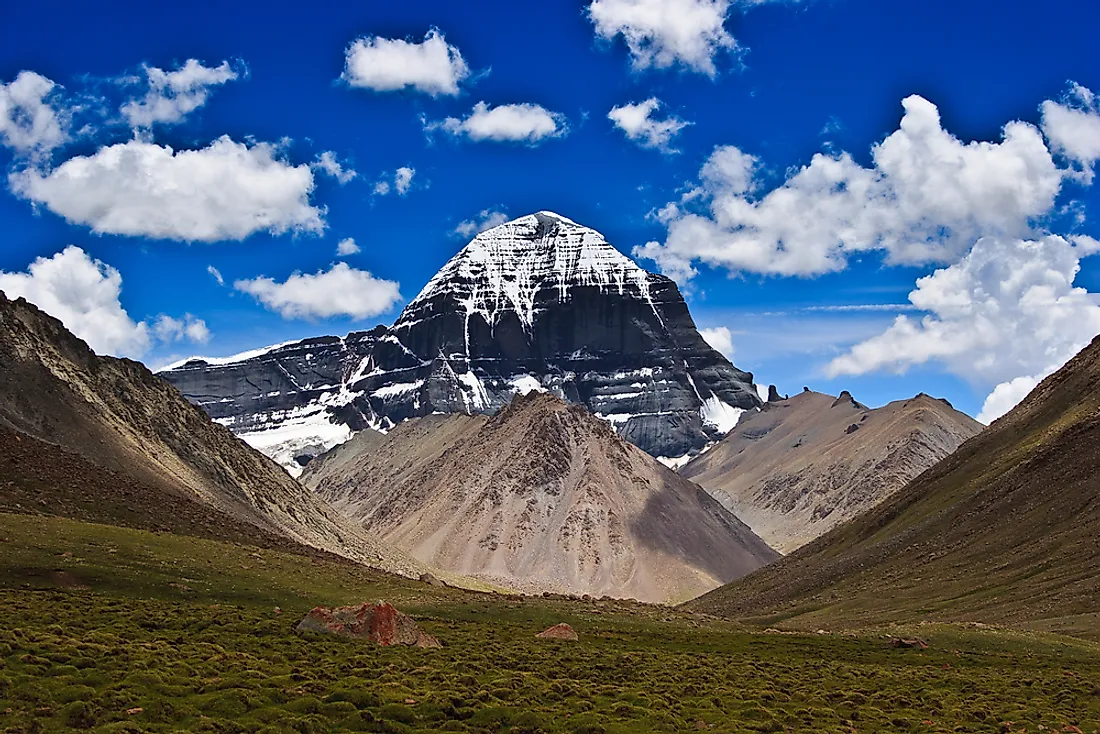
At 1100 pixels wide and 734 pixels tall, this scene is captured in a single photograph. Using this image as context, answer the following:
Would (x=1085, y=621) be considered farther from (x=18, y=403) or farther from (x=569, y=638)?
(x=18, y=403)

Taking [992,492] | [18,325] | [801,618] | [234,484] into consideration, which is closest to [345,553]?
[234,484]

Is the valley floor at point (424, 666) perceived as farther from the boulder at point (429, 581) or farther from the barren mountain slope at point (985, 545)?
the barren mountain slope at point (985, 545)

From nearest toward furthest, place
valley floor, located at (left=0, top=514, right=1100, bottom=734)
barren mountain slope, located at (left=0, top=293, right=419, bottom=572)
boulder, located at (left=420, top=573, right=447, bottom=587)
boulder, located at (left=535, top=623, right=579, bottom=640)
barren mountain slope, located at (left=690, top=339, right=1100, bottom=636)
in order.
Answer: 1. valley floor, located at (left=0, top=514, right=1100, bottom=734)
2. boulder, located at (left=535, top=623, right=579, bottom=640)
3. barren mountain slope, located at (left=690, top=339, right=1100, bottom=636)
4. boulder, located at (left=420, top=573, right=447, bottom=587)
5. barren mountain slope, located at (left=0, top=293, right=419, bottom=572)

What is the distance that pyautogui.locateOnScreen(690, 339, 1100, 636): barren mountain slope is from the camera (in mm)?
106938

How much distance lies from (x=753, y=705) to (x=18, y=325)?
122 metres

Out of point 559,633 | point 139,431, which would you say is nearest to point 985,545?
point 559,633

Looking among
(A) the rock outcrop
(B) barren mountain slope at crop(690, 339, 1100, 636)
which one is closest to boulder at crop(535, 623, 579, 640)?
(A) the rock outcrop

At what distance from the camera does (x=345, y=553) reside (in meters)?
175

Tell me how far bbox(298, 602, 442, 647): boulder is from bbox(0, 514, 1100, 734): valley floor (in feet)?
4.87

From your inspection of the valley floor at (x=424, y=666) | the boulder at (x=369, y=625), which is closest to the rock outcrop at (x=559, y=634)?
the valley floor at (x=424, y=666)

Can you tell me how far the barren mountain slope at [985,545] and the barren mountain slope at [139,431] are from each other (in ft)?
221

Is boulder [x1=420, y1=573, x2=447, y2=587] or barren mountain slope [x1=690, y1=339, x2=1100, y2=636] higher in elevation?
barren mountain slope [x1=690, y1=339, x2=1100, y2=636]

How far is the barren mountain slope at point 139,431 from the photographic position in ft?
408

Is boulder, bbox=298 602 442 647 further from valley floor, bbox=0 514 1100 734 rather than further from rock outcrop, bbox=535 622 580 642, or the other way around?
rock outcrop, bbox=535 622 580 642
